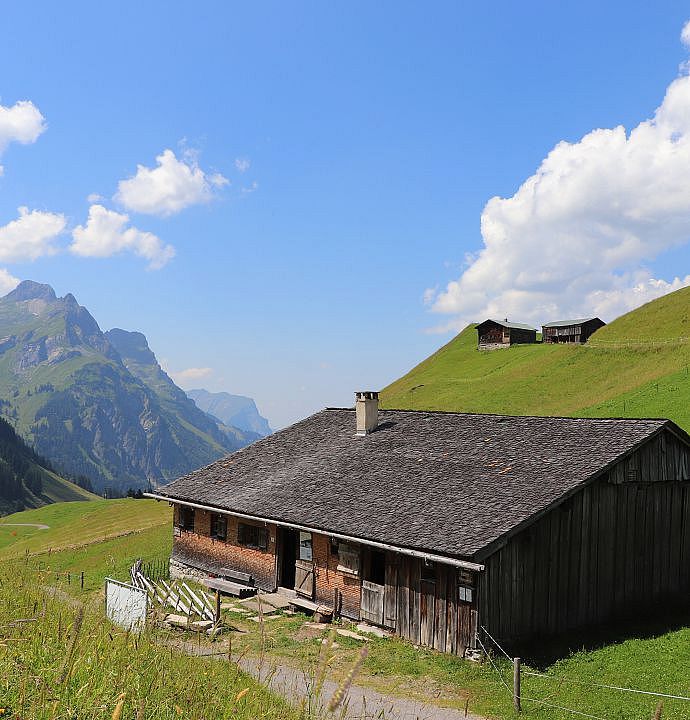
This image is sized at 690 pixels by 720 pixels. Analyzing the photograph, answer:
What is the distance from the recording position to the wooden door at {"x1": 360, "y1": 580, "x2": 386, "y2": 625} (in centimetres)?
2014

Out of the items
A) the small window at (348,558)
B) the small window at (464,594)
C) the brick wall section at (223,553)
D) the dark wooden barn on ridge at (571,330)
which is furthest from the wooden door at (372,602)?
the dark wooden barn on ridge at (571,330)

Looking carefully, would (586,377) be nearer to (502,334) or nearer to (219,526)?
(502,334)

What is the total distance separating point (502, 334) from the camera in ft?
350

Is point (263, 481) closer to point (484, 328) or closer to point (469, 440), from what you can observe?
point (469, 440)

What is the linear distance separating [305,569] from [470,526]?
7.38 m

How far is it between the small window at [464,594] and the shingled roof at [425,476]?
1152 millimetres

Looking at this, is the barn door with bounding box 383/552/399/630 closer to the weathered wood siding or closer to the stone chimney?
the weathered wood siding

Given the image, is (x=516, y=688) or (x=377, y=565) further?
(x=377, y=565)

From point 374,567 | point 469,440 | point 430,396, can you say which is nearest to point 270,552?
point 374,567

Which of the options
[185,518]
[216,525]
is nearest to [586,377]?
[185,518]

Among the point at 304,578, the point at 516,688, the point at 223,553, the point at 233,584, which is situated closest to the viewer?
the point at 516,688

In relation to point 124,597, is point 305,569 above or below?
below

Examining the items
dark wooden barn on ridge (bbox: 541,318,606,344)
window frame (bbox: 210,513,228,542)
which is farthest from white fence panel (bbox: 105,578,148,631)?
→ dark wooden barn on ridge (bbox: 541,318,606,344)

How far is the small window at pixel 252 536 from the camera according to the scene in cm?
2577
